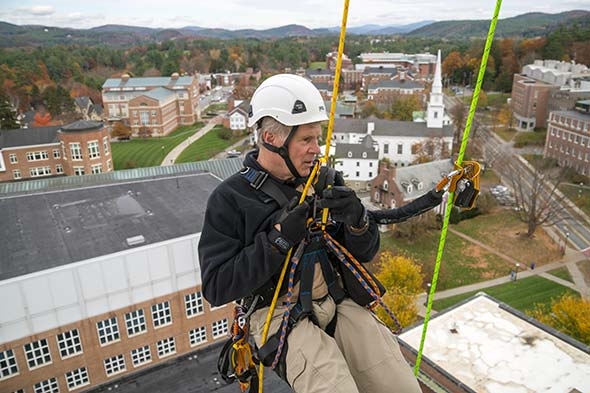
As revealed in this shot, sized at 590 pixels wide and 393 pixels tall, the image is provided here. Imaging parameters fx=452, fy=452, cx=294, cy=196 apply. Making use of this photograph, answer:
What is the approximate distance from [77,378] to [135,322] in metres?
1.92

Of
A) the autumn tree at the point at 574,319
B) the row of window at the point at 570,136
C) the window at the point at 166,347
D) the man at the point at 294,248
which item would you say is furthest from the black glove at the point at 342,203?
the row of window at the point at 570,136

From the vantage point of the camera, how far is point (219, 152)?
47.0m

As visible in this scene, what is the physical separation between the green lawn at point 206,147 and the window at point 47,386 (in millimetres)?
32738

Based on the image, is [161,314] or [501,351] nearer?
[501,351]

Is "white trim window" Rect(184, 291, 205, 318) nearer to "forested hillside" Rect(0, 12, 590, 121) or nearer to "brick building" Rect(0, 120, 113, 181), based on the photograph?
"brick building" Rect(0, 120, 113, 181)

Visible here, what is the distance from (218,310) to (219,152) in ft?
113

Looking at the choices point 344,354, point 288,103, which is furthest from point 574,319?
point 288,103

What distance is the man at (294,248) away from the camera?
2.73 m

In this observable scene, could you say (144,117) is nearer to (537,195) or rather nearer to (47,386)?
(537,195)

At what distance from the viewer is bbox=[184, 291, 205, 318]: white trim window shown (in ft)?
43.0

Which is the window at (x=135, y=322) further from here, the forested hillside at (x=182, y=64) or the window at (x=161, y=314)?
the forested hillside at (x=182, y=64)

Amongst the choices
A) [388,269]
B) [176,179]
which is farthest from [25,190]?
[388,269]

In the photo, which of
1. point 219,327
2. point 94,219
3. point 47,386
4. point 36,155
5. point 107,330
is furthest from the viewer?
point 36,155

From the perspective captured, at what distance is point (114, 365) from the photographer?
1222 centimetres
